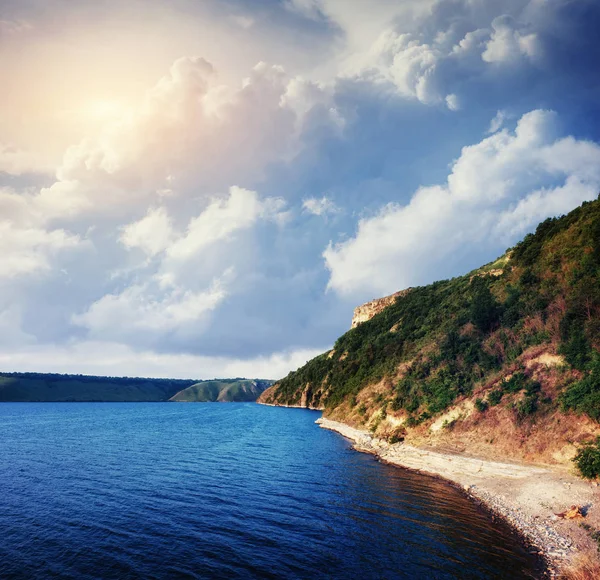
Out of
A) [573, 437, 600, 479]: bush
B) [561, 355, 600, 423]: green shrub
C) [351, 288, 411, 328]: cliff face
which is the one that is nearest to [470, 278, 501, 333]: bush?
[561, 355, 600, 423]: green shrub

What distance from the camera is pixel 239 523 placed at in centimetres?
2988

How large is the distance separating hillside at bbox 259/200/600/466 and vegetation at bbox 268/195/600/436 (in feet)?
0.59

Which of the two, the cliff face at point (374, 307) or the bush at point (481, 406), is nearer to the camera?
the bush at point (481, 406)

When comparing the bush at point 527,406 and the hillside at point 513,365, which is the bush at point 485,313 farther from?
the bush at point 527,406

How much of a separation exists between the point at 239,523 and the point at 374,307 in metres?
148

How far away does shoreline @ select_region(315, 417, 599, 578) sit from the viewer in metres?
25.3

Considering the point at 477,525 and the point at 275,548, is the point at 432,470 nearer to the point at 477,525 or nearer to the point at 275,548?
the point at 477,525

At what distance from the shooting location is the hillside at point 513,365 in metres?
44.2

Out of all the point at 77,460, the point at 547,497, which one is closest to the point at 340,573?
the point at 547,497

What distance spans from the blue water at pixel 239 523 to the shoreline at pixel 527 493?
1.87 m

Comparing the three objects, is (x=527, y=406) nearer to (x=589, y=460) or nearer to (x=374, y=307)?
(x=589, y=460)

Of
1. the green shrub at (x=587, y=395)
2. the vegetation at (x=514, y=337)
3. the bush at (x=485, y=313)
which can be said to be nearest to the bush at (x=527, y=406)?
the vegetation at (x=514, y=337)

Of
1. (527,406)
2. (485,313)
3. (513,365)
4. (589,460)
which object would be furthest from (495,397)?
(485,313)

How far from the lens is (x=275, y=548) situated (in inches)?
1006
